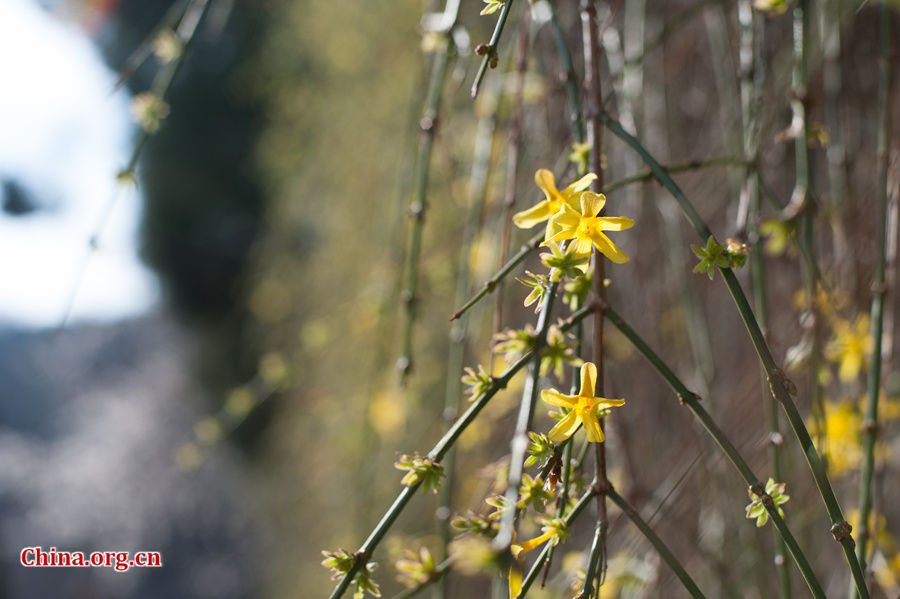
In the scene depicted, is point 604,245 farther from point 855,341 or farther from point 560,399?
point 855,341

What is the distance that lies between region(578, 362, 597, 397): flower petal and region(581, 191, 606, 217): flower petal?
0.08 m

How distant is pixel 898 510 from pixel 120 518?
4820 millimetres

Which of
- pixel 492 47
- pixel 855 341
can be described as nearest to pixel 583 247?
pixel 492 47

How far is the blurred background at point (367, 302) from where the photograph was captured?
907mm

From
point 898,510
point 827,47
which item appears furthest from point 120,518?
point 827,47

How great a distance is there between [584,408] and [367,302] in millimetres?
1216

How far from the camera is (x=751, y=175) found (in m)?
0.62

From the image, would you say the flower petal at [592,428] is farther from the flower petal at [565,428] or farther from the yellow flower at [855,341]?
the yellow flower at [855,341]

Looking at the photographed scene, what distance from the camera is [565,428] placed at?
36 centimetres

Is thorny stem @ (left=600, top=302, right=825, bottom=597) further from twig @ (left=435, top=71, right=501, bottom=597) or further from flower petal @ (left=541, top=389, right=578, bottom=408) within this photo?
twig @ (left=435, top=71, right=501, bottom=597)

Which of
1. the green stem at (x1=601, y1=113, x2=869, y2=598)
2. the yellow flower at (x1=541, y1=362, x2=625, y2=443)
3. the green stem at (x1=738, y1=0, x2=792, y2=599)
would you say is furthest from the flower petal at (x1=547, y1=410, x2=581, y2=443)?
the green stem at (x1=738, y1=0, x2=792, y2=599)

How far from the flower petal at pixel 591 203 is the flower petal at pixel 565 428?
112 mm

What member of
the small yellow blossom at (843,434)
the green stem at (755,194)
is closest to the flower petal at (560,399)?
the green stem at (755,194)

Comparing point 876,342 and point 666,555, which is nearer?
point 666,555
